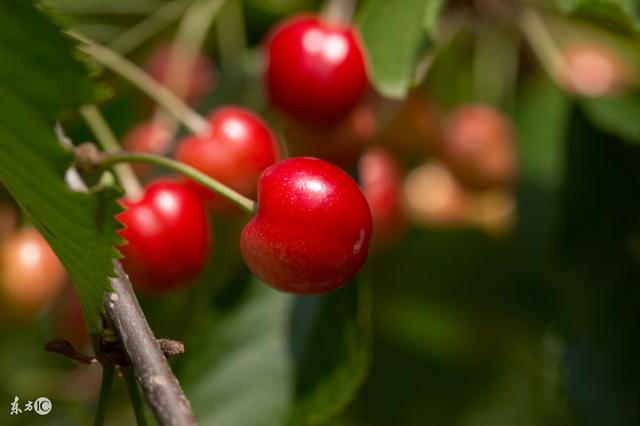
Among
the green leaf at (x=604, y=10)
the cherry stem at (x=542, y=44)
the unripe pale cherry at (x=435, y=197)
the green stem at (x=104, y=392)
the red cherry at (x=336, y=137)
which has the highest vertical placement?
the green leaf at (x=604, y=10)

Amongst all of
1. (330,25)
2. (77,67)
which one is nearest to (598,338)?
(330,25)

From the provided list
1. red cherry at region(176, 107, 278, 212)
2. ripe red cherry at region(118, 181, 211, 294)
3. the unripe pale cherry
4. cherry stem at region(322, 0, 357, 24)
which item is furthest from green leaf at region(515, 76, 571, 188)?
ripe red cherry at region(118, 181, 211, 294)

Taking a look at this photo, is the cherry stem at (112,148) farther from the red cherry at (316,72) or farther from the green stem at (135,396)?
the green stem at (135,396)

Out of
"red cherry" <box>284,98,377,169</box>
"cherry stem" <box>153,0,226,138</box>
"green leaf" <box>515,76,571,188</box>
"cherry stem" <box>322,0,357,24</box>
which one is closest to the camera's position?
"red cherry" <box>284,98,377,169</box>

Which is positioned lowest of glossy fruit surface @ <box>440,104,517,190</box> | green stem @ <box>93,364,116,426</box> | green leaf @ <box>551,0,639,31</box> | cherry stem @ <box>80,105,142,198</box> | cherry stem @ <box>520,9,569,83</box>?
glossy fruit surface @ <box>440,104,517,190</box>

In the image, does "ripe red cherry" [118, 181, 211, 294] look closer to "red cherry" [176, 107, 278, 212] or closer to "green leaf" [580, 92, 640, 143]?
"red cherry" [176, 107, 278, 212]

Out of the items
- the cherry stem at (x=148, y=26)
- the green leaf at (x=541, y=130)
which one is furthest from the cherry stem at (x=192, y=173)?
the green leaf at (x=541, y=130)

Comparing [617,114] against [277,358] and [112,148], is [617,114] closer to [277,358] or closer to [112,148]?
[277,358]
